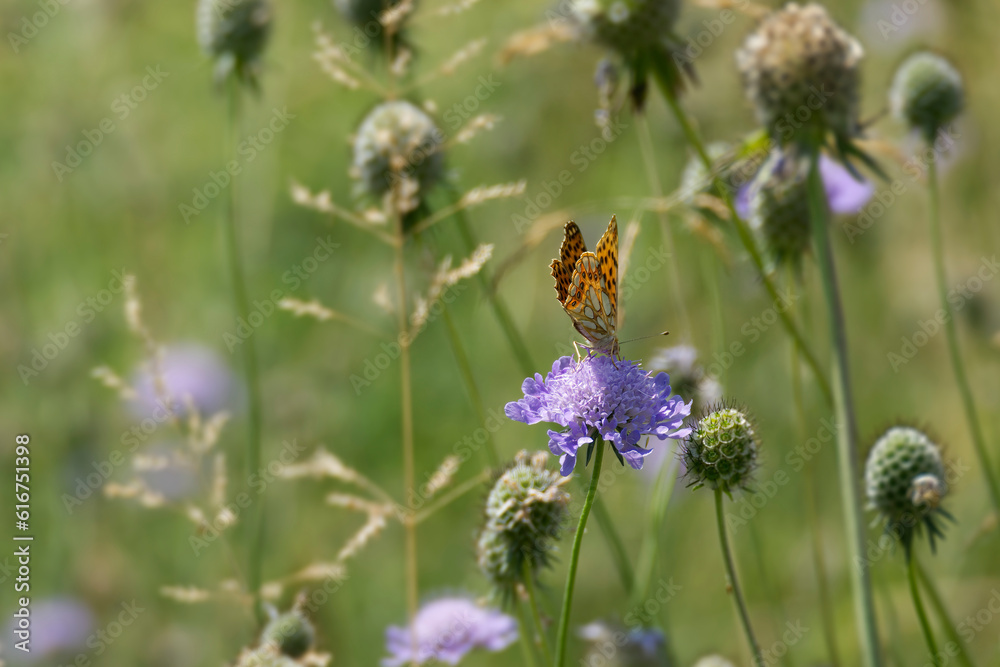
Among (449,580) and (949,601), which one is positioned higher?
(449,580)

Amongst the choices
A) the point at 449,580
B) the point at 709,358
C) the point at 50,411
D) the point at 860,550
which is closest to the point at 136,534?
the point at 50,411

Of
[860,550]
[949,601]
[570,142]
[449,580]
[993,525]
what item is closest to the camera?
[860,550]

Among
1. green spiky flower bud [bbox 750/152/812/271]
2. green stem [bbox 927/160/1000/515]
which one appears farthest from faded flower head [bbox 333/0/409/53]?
green stem [bbox 927/160/1000/515]

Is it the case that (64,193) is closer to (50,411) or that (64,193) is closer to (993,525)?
(50,411)
